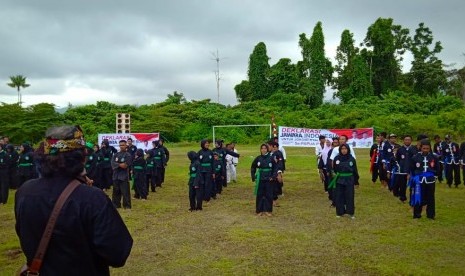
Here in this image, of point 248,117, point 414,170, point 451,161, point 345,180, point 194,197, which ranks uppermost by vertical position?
point 248,117

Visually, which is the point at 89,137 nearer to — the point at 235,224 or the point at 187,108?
the point at 187,108

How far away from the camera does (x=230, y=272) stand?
6.72 m

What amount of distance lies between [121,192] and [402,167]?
790cm

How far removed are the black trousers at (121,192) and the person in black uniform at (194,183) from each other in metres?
1.79

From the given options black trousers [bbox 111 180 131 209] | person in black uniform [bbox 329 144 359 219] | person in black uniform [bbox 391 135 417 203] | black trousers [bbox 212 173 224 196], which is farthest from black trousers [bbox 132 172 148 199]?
person in black uniform [bbox 391 135 417 203]

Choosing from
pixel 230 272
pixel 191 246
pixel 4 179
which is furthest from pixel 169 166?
pixel 230 272

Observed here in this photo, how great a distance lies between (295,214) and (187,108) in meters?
38.2

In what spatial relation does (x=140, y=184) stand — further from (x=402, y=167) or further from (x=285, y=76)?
(x=285, y=76)

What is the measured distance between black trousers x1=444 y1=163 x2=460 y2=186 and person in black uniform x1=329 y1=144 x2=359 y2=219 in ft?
23.5

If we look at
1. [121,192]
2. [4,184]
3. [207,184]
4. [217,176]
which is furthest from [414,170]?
[4,184]

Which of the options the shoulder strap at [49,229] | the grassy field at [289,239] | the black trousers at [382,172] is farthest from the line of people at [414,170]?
the shoulder strap at [49,229]

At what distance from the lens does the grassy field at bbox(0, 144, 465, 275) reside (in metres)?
6.94

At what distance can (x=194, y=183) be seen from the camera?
464 inches

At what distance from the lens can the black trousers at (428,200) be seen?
10.1m
